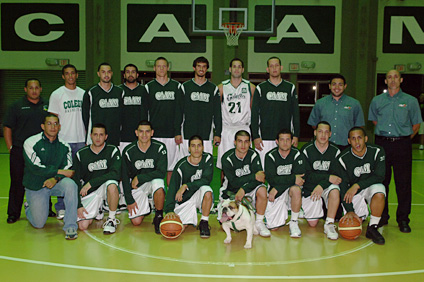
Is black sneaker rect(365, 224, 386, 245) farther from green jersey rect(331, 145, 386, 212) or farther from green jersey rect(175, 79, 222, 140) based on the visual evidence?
green jersey rect(175, 79, 222, 140)

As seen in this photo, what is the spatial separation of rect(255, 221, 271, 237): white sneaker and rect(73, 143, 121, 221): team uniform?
1.96 metres

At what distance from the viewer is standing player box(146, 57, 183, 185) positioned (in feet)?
20.2

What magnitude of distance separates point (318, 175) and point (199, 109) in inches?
78.1

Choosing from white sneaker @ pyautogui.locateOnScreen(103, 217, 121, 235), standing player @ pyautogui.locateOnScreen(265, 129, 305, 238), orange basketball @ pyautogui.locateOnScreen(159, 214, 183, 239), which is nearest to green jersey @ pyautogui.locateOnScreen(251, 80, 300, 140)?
standing player @ pyautogui.locateOnScreen(265, 129, 305, 238)

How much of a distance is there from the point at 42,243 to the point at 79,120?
2.01m

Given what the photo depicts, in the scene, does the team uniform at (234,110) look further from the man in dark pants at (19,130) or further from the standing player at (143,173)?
the man in dark pants at (19,130)

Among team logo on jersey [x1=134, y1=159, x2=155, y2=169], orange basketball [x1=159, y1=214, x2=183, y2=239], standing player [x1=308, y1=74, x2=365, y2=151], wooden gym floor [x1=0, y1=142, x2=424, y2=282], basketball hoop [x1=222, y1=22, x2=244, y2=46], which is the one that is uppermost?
basketball hoop [x1=222, y1=22, x2=244, y2=46]

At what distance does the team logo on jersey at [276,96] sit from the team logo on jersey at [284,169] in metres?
1.07

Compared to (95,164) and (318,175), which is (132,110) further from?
(318,175)

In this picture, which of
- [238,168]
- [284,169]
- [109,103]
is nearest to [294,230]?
[284,169]

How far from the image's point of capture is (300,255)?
14.6 feet

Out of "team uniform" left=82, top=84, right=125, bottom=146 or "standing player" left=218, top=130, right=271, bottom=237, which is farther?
"team uniform" left=82, top=84, right=125, bottom=146

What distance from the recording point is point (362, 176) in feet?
17.6

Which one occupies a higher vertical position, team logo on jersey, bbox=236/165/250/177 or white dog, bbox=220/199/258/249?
team logo on jersey, bbox=236/165/250/177
